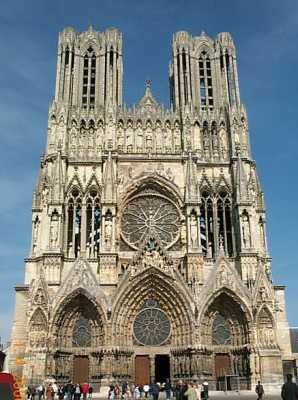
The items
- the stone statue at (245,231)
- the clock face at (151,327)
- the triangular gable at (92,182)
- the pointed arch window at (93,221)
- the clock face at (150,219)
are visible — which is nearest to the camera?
the clock face at (151,327)

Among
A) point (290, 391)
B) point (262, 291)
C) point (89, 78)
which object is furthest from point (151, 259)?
point (290, 391)

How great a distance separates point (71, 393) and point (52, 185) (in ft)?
40.7

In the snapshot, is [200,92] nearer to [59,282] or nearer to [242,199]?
[242,199]

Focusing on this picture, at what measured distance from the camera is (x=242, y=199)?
29.0 metres

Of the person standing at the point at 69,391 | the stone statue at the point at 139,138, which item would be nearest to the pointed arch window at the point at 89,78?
the stone statue at the point at 139,138

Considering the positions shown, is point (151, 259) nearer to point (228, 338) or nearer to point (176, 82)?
point (228, 338)

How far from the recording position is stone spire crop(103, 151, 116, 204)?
94.0 feet

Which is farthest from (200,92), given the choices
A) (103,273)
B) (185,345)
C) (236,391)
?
(236,391)

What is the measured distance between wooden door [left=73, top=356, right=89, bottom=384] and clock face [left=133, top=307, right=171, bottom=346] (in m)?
3.10

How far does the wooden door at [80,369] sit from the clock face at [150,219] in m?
7.16

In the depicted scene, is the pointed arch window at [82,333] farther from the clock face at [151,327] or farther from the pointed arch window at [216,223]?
the pointed arch window at [216,223]

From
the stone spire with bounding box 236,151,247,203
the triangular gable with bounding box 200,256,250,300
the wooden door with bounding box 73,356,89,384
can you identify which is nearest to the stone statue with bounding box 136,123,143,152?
the stone spire with bounding box 236,151,247,203

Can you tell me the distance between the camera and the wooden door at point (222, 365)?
2589cm

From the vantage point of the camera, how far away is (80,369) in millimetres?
25734
